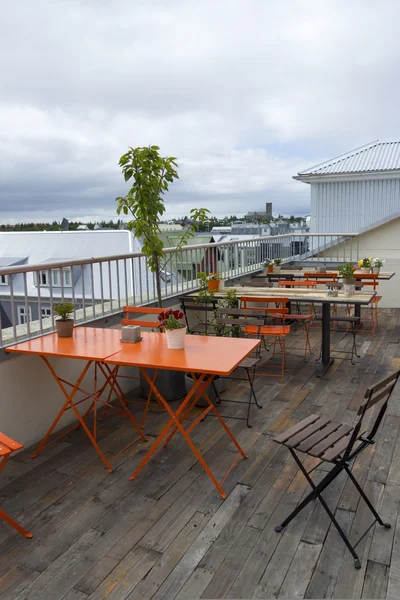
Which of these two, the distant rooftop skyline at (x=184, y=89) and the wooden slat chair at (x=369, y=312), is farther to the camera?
the wooden slat chair at (x=369, y=312)

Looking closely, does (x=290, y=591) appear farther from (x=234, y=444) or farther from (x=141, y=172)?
(x=141, y=172)

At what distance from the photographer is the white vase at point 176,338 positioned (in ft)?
11.4

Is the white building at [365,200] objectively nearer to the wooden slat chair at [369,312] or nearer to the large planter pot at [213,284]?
the wooden slat chair at [369,312]

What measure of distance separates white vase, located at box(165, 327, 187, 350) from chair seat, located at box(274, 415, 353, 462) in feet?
3.36

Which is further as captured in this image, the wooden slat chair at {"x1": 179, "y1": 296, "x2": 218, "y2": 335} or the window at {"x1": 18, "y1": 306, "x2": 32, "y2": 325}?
the wooden slat chair at {"x1": 179, "y1": 296, "x2": 218, "y2": 335}

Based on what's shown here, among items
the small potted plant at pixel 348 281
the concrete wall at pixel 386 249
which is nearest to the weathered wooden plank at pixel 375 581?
the small potted plant at pixel 348 281

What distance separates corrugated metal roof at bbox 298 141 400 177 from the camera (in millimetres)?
11523

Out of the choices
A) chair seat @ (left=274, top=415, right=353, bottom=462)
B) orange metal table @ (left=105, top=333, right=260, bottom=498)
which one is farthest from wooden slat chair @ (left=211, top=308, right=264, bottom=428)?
chair seat @ (left=274, top=415, right=353, bottom=462)

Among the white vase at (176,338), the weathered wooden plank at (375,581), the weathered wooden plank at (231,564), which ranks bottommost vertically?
the weathered wooden plank at (375,581)

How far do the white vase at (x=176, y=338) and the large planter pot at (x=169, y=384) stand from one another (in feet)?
4.53

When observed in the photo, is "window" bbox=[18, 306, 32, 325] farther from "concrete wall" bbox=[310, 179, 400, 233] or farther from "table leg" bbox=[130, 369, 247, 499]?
"concrete wall" bbox=[310, 179, 400, 233]

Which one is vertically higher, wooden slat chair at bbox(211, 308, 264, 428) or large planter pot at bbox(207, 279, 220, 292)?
large planter pot at bbox(207, 279, 220, 292)

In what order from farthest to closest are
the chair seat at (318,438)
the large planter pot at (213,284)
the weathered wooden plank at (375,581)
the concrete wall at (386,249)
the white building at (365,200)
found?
1. the white building at (365,200)
2. the concrete wall at (386,249)
3. the large planter pot at (213,284)
4. the chair seat at (318,438)
5. the weathered wooden plank at (375,581)

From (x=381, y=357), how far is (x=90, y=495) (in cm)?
469
